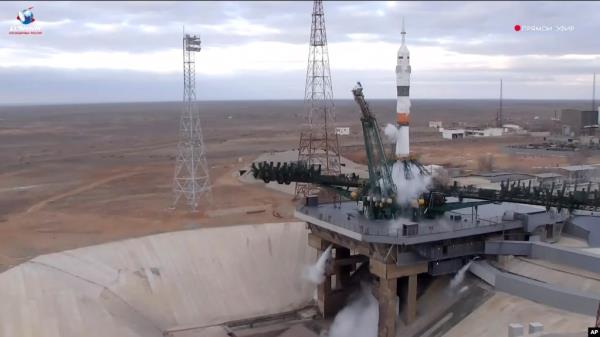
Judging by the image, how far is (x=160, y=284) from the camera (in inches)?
1827

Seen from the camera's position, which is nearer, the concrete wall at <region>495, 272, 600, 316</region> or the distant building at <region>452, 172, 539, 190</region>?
the concrete wall at <region>495, 272, 600, 316</region>

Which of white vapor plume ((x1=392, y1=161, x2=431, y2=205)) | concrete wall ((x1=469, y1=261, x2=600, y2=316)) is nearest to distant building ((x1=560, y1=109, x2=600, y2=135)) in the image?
white vapor plume ((x1=392, y1=161, x2=431, y2=205))

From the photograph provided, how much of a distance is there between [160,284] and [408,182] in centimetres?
2035

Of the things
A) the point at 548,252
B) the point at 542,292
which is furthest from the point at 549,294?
the point at 548,252

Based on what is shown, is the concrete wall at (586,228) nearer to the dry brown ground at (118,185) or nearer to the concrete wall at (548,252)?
the concrete wall at (548,252)

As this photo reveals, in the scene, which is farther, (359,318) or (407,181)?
(359,318)

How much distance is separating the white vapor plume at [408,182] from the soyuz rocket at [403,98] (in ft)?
4.05

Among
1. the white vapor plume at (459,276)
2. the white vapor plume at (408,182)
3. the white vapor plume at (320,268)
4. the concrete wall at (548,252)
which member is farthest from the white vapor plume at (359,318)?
the concrete wall at (548,252)

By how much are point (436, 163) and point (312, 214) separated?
217ft

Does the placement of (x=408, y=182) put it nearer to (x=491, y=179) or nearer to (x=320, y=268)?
(x=320, y=268)

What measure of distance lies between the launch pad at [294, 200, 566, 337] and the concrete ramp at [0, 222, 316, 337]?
683 centimetres

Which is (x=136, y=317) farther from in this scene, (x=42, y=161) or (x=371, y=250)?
(x=42, y=161)

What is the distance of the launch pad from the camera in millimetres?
38844

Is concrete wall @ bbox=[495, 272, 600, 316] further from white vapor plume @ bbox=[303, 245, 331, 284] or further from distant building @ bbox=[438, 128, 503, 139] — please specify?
distant building @ bbox=[438, 128, 503, 139]
